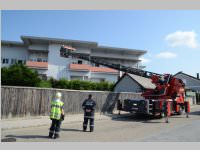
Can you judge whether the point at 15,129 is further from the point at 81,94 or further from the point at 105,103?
the point at 105,103

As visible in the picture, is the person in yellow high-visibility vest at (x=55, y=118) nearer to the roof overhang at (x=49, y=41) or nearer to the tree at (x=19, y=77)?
the tree at (x=19, y=77)

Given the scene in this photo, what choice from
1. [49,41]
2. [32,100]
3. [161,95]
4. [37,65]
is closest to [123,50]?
[49,41]

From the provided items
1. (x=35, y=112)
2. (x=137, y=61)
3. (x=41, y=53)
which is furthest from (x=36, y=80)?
(x=137, y=61)

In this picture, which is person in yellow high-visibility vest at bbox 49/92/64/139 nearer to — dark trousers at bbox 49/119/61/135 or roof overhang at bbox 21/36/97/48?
dark trousers at bbox 49/119/61/135

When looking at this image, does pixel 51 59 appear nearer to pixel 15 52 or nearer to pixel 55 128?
pixel 15 52

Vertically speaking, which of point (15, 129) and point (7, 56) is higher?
point (7, 56)

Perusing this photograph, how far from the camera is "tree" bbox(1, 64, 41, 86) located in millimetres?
27703

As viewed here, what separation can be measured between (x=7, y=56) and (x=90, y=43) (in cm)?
1633

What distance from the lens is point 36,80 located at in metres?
28.7

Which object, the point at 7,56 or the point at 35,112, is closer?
the point at 35,112

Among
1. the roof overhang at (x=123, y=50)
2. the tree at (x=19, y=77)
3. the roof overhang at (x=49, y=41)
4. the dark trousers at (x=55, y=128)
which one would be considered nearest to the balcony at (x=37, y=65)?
the roof overhang at (x=49, y=41)

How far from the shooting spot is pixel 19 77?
2767 centimetres

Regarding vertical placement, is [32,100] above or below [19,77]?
below

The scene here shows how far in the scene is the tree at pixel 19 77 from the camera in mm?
27703
